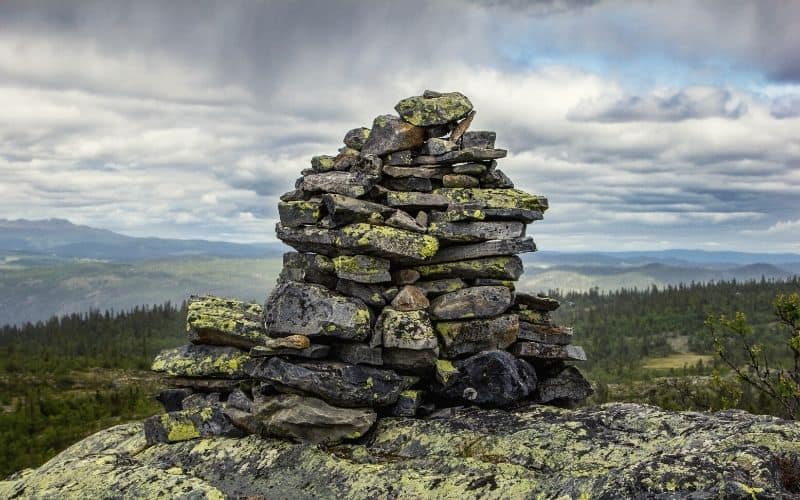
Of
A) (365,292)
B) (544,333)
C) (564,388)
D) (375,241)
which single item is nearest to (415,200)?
(375,241)

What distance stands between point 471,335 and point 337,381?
17.6 feet

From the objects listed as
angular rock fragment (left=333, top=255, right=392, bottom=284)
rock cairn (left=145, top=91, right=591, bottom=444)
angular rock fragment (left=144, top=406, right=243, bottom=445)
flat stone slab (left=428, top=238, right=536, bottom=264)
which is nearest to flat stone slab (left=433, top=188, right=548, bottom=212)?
A: rock cairn (left=145, top=91, right=591, bottom=444)

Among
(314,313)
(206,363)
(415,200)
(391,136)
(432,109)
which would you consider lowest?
(206,363)

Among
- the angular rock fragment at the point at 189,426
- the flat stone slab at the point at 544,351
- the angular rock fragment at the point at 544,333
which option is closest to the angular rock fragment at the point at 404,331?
the flat stone slab at the point at 544,351

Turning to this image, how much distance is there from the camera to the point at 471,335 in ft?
75.1

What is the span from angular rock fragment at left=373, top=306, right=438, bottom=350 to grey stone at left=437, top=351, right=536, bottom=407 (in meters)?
1.49

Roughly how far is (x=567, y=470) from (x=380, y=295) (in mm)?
9216

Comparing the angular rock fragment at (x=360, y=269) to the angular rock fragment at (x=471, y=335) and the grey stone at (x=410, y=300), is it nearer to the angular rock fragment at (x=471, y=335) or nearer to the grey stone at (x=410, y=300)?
the grey stone at (x=410, y=300)

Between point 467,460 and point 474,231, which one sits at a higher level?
point 474,231

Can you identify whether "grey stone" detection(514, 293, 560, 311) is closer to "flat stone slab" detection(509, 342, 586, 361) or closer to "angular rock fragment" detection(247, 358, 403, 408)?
"flat stone slab" detection(509, 342, 586, 361)

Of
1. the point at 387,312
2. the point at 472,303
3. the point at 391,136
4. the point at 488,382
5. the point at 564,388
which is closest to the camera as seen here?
the point at 488,382

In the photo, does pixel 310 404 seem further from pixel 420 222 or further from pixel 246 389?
pixel 420 222

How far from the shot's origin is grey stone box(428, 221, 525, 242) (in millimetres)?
23250

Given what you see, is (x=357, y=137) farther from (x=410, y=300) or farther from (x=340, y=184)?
(x=410, y=300)
